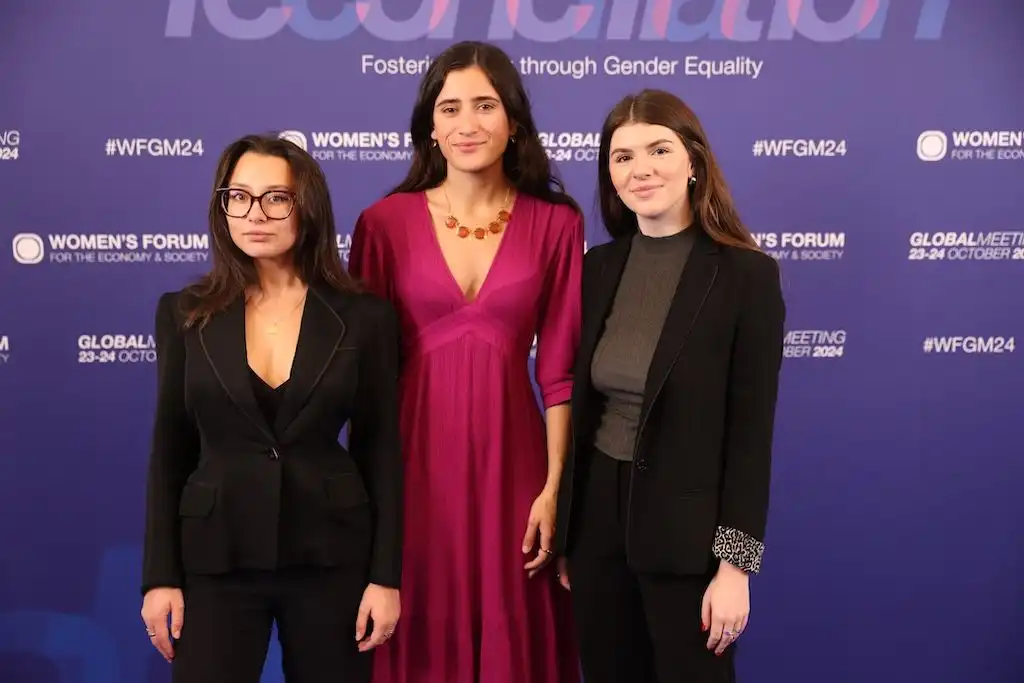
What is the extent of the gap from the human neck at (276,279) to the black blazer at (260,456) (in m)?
0.06

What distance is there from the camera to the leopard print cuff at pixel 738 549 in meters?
1.66

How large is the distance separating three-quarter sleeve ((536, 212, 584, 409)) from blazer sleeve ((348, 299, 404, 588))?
41 cm

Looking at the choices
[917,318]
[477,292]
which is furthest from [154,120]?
[917,318]

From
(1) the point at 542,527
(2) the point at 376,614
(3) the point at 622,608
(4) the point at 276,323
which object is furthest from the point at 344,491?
(3) the point at 622,608

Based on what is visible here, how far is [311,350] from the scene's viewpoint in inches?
67.4

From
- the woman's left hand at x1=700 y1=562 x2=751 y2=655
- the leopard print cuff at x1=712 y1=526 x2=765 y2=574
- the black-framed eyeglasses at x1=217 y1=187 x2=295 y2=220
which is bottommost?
the woman's left hand at x1=700 y1=562 x2=751 y2=655

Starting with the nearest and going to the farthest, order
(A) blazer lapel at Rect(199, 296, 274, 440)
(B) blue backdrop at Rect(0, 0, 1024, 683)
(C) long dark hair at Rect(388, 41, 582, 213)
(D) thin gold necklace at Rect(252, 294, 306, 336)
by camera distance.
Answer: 1. (A) blazer lapel at Rect(199, 296, 274, 440)
2. (D) thin gold necklace at Rect(252, 294, 306, 336)
3. (C) long dark hair at Rect(388, 41, 582, 213)
4. (B) blue backdrop at Rect(0, 0, 1024, 683)

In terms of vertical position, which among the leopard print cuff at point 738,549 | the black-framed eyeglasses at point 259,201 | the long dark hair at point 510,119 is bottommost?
the leopard print cuff at point 738,549

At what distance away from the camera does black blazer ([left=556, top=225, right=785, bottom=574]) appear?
167cm

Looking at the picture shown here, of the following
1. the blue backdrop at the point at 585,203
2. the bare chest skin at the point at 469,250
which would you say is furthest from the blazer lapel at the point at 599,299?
the blue backdrop at the point at 585,203

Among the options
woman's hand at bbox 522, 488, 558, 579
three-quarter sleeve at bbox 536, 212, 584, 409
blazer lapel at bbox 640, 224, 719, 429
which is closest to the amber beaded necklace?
three-quarter sleeve at bbox 536, 212, 584, 409

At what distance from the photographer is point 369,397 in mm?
1787

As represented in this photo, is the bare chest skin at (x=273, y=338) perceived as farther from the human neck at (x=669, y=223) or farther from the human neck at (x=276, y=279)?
the human neck at (x=669, y=223)

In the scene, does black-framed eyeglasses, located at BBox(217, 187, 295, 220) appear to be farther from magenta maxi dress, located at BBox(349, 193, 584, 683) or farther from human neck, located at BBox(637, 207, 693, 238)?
human neck, located at BBox(637, 207, 693, 238)
